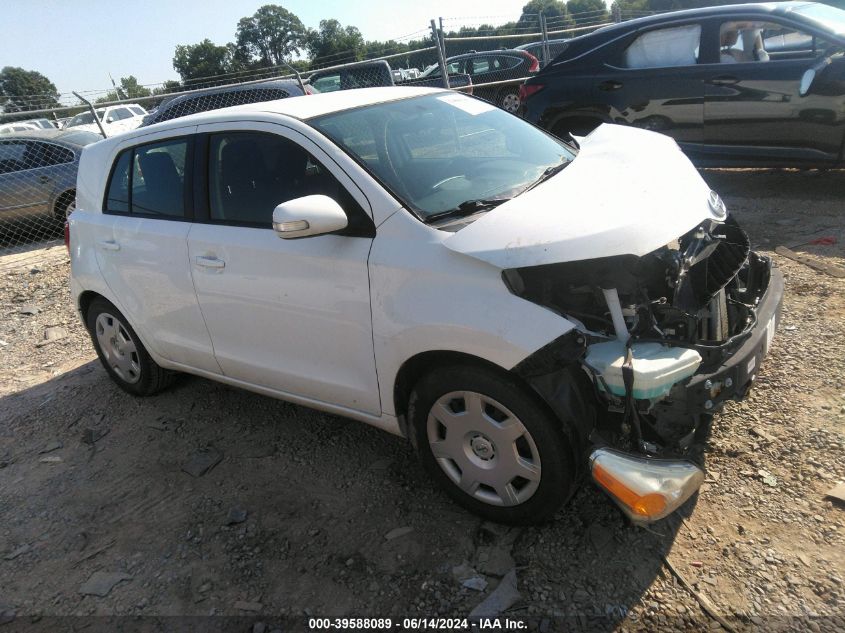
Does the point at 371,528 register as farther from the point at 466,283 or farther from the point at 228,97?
the point at 228,97

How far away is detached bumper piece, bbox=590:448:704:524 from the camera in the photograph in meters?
2.15

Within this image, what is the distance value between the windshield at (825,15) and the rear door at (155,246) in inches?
221

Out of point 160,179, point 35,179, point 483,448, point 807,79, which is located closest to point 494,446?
point 483,448

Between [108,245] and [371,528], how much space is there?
8.03 ft

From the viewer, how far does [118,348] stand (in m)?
4.30

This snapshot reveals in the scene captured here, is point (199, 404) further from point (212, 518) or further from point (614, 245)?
point (614, 245)

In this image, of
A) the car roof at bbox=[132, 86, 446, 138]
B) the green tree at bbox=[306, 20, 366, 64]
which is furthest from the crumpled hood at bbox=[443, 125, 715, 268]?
the green tree at bbox=[306, 20, 366, 64]

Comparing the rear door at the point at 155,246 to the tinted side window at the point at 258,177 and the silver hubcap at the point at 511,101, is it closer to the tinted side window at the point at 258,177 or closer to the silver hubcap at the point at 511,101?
the tinted side window at the point at 258,177

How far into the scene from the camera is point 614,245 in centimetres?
227

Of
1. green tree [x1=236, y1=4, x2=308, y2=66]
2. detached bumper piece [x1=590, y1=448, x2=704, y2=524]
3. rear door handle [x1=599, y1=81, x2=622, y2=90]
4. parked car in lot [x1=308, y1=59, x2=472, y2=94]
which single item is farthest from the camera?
green tree [x1=236, y1=4, x2=308, y2=66]

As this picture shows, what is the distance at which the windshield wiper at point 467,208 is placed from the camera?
2.66 m

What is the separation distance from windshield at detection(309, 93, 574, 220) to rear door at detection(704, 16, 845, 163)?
11.4ft

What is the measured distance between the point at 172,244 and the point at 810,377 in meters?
3.50

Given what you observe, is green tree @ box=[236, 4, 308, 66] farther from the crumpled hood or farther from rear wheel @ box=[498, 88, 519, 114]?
the crumpled hood
